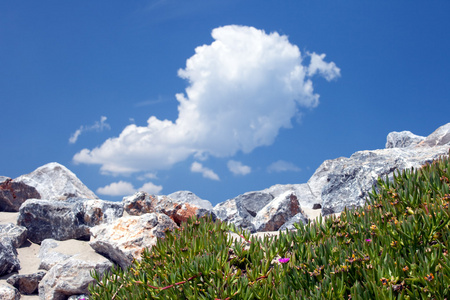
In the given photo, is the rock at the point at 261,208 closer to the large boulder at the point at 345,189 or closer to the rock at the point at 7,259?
the large boulder at the point at 345,189

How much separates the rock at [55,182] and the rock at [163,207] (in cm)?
399

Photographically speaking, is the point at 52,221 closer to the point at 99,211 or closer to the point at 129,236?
the point at 99,211

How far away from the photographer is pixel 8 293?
29.1ft

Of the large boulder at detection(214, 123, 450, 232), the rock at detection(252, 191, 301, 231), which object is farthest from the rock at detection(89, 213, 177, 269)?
the rock at detection(252, 191, 301, 231)

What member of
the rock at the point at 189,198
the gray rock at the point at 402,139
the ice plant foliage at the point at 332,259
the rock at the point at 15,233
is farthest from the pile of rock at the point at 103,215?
the rock at the point at 189,198

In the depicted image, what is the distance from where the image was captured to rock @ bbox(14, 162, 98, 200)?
15.2 meters

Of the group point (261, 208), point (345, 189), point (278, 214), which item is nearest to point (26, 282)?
point (278, 214)

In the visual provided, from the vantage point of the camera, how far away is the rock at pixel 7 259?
984 cm

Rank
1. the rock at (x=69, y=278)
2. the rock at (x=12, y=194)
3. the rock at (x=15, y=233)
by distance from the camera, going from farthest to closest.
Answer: the rock at (x=12, y=194), the rock at (x=15, y=233), the rock at (x=69, y=278)

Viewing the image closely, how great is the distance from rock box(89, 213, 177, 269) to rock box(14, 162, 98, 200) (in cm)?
679

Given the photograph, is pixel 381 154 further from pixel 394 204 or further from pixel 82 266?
pixel 82 266

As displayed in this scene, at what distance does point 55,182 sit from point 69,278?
798cm

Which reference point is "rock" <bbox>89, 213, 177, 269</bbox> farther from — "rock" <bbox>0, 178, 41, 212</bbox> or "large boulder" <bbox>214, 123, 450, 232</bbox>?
"rock" <bbox>0, 178, 41, 212</bbox>

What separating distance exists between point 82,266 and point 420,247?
7.36 m
